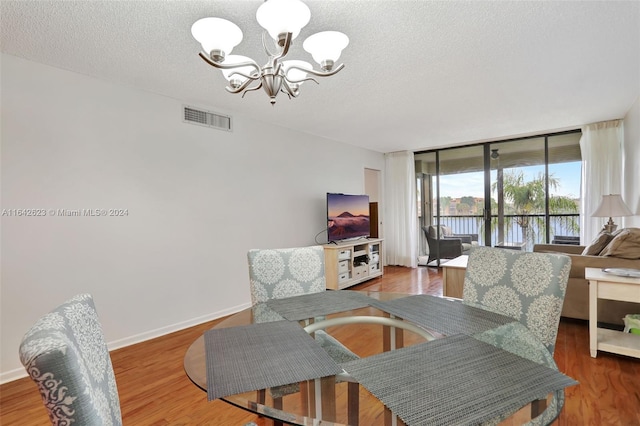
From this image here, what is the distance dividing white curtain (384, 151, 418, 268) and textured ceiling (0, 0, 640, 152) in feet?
8.02

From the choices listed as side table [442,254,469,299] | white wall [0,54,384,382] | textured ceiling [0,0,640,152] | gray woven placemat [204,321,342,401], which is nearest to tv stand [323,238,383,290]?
white wall [0,54,384,382]

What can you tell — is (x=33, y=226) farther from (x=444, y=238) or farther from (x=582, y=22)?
(x=444, y=238)

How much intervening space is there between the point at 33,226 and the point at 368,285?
4046 mm

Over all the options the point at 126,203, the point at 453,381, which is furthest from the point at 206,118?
the point at 453,381

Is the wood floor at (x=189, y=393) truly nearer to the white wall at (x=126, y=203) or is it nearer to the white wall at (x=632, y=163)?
the white wall at (x=126, y=203)

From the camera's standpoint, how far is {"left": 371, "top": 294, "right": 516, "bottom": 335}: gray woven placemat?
48.0 inches

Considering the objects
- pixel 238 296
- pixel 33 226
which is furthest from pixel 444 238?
pixel 33 226

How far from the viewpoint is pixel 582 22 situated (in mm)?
1965

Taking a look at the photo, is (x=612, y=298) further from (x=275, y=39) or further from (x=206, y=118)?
(x=206, y=118)

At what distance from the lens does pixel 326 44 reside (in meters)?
1.62

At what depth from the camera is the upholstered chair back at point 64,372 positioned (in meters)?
0.56

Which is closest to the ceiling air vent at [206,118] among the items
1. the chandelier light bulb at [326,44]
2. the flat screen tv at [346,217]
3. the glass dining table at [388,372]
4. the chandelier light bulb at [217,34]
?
the flat screen tv at [346,217]

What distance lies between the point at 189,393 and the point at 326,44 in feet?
7.49

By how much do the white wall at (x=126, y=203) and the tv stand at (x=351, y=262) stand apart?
773 millimetres
